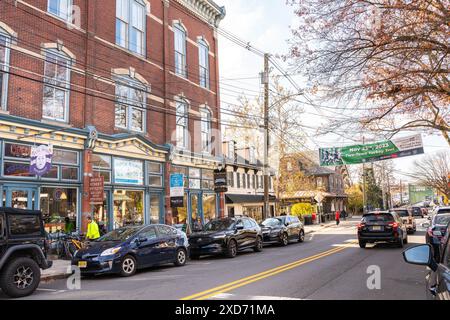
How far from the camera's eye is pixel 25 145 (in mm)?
14930

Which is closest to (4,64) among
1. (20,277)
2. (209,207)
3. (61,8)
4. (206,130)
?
(61,8)

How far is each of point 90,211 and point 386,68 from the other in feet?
41.7

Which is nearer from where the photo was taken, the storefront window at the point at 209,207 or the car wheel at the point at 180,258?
the car wheel at the point at 180,258

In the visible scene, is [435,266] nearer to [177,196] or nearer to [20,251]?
[20,251]

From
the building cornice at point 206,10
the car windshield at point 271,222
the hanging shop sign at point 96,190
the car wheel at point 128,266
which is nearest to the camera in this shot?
the car wheel at point 128,266

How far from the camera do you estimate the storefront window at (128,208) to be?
19.0m

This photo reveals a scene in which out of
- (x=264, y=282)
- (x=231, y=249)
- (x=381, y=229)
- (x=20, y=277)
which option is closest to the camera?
(x=20, y=277)

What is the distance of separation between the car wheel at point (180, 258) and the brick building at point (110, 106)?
536 cm

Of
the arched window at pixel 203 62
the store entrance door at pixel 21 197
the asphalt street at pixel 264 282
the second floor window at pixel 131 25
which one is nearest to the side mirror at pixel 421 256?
the asphalt street at pixel 264 282

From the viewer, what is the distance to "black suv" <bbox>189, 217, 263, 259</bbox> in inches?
602

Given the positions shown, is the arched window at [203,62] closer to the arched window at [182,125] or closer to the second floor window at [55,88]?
the arched window at [182,125]

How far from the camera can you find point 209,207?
26.5m

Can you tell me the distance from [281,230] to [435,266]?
16.9m

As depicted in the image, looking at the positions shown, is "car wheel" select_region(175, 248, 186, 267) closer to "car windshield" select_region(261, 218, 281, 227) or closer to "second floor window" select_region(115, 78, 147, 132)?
"car windshield" select_region(261, 218, 281, 227)
